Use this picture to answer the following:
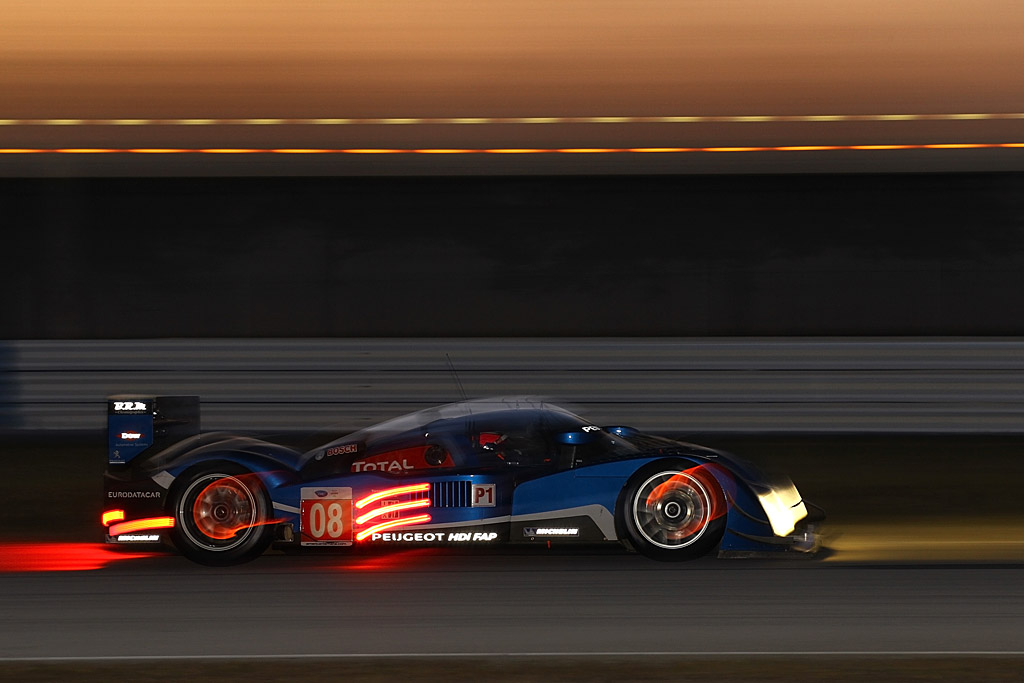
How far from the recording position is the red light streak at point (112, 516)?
271 inches

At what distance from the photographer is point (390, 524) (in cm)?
671

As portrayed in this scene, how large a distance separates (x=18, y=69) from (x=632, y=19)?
4.85 meters

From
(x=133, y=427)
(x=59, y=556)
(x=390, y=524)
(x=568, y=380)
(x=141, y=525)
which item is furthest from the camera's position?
(x=568, y=380)

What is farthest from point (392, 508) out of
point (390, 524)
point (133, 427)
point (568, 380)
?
point (568, 380)

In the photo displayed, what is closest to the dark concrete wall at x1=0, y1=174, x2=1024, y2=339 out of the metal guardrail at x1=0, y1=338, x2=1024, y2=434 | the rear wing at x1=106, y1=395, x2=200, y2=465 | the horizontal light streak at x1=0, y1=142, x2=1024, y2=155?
the metal guardrail at x1=0, y1=338, x2=1024, y2=434

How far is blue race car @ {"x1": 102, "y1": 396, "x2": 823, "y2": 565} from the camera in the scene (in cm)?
669

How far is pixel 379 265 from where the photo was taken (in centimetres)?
1148

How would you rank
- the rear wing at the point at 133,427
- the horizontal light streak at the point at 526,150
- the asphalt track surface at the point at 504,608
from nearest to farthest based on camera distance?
the asphalt track surface at the point at 504,608
the rear wing at the point at 133,427
the horizontal light streak at the point at 526,150

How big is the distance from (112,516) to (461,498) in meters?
1.85

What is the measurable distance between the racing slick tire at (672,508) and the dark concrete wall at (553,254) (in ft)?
15.5

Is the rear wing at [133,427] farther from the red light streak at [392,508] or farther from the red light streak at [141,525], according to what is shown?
the red light streak at [392,508]

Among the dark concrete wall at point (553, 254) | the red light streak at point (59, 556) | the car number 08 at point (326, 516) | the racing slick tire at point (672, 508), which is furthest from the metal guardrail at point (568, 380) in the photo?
the car number 08 at point (326, 516)

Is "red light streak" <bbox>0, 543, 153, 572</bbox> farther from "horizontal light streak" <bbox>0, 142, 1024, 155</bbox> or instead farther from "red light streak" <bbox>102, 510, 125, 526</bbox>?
"horizontal light streak" <bbox>0, 142, 1024, 155</bbox>

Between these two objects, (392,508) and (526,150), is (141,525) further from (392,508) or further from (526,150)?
(526,150)
